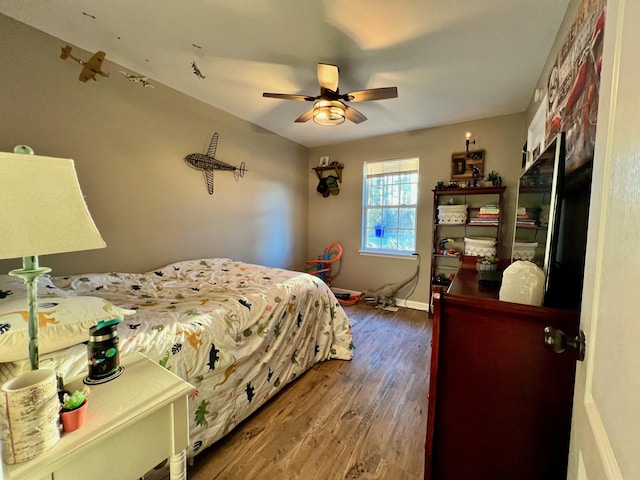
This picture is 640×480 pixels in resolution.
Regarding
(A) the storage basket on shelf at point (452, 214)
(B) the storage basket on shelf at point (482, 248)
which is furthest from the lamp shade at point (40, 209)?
(A) the storage basket on shelf at point (452, 214)

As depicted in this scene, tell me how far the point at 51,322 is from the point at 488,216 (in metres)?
3.59

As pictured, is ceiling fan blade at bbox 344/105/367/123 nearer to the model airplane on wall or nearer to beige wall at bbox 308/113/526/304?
beige wall at bbox 308/113/526/304

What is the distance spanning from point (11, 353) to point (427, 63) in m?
2.84

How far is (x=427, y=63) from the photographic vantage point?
2.07 meters

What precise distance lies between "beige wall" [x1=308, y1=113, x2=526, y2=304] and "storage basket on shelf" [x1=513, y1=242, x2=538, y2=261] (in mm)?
2014

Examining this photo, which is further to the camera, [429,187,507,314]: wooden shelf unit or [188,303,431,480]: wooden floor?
[429,187,507,314]: wooden shelf unit

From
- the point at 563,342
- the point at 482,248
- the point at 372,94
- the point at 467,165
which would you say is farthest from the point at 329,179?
the point at 563,342

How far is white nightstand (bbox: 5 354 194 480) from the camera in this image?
0.59 metres

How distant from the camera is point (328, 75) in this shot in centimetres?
195

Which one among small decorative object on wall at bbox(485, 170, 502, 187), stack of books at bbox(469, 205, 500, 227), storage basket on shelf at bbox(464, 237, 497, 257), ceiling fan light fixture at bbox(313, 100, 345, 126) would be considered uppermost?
ceiling fan light fixture at bbox(313, 100, 345, 126)

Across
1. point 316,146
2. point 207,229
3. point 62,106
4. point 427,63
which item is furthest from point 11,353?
point 316,146

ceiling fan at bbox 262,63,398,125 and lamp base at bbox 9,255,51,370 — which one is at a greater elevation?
ceiling fan at bbox 262,63,398,125

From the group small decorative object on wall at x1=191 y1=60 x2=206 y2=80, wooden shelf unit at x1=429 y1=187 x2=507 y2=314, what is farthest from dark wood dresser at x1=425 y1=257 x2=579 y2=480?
small decorative object on wall at x1=191 y1=60 x2=206 y2=80

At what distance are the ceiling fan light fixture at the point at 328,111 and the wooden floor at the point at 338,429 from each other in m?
2.14
